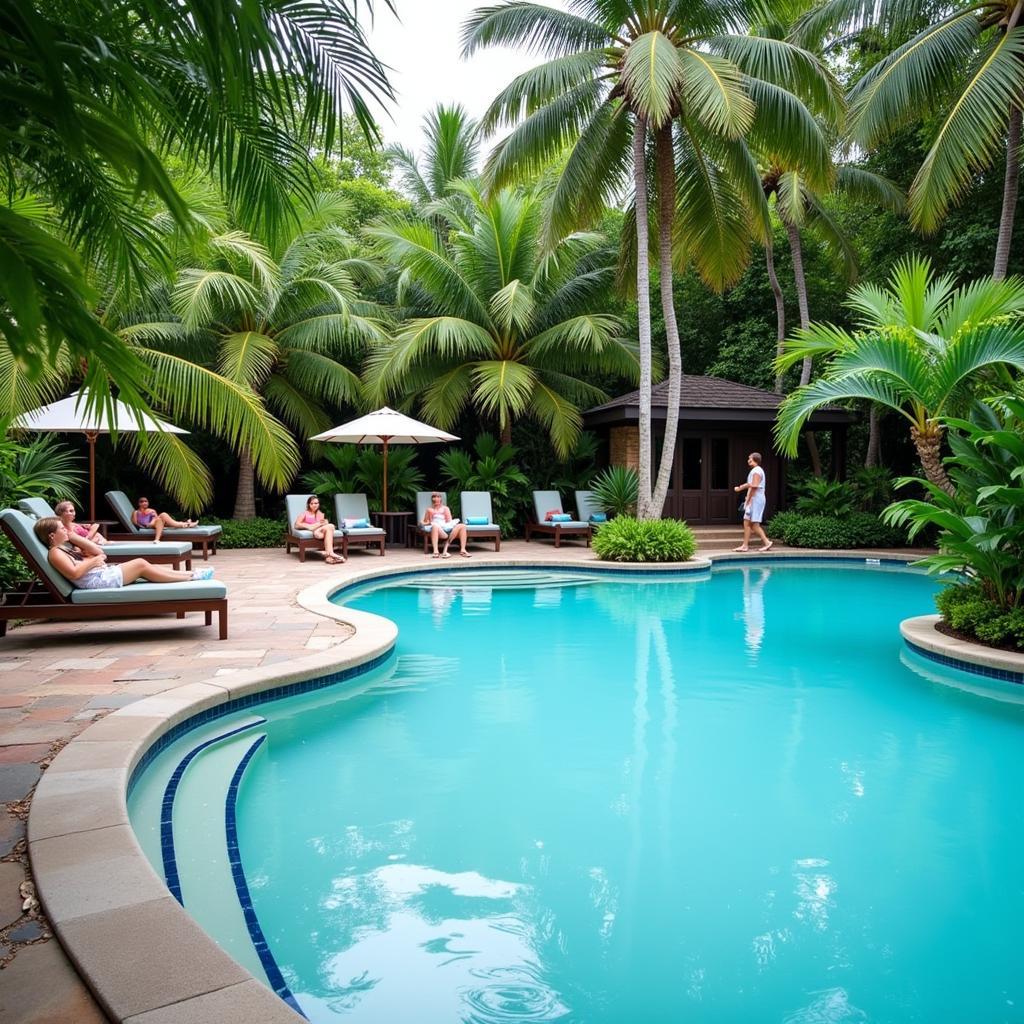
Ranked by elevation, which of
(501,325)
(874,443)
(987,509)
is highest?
(501,325)

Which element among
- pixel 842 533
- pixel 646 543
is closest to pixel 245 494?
pixel 646 543

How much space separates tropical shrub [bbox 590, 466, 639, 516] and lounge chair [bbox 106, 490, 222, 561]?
24.7ft

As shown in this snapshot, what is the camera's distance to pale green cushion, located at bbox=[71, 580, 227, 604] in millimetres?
6879

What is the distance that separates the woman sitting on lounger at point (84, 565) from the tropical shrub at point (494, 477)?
33.1ft

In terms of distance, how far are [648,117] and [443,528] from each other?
301 inches

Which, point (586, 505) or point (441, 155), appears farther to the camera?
point (441, 155)

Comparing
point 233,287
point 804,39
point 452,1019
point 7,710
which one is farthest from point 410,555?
point 804,39

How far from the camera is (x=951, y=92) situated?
Result: 46.2 ft

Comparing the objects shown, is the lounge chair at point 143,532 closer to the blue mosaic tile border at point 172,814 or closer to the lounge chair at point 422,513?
the lounge chair at point 422,513

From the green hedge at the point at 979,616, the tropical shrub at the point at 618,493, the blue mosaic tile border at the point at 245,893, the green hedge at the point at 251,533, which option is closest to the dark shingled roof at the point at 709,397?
the tropical shrub at the point at 618,493

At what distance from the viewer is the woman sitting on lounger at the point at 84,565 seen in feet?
22.4

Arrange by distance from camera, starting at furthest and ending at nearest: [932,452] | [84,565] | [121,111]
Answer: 1. [932,452]
2. [84,565]
3. [121,111]

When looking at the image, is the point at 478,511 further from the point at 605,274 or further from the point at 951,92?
the point at 951,92

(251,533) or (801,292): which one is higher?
(801,292)
